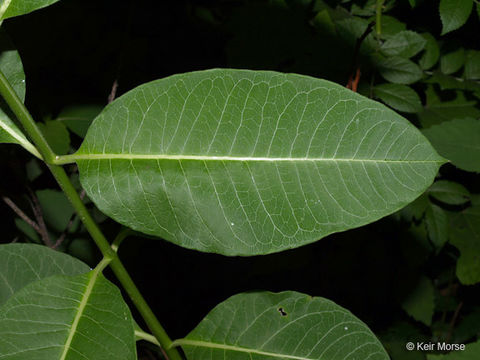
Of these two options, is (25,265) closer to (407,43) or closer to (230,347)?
(230,347)

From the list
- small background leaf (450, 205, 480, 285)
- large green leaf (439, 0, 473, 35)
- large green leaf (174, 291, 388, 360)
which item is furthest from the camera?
small background leaf (450, 205, 480, 285)

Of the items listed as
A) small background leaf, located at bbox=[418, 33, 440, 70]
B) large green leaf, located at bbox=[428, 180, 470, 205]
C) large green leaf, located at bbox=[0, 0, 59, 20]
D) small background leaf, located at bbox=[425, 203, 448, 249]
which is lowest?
small background leaf, located at bbox=[425, 203, 448, 249]

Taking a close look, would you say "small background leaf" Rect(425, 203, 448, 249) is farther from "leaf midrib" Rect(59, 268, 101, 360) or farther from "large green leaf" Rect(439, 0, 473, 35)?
"leaf midrib" Rect(59, 268, 101, 360)

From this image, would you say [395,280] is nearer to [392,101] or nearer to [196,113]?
[392,101]

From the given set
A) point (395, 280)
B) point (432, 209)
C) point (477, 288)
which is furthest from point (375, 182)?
point (477, 288)

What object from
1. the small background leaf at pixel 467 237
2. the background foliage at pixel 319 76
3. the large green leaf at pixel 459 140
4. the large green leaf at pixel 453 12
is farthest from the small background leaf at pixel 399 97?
the small background leaf at pixel 467 237

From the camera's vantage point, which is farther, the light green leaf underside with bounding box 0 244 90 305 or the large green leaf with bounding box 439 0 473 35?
the large green leaf with bounding box 439 0 473 35

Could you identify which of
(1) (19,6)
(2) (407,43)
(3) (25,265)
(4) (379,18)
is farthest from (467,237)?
(1) (19,6)

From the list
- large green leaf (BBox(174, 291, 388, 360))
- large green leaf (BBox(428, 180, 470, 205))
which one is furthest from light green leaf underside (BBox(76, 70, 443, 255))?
large green leaf (BBox(428, 180, 470, 205))
